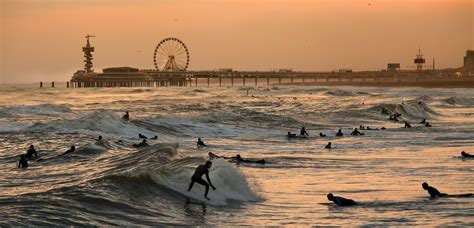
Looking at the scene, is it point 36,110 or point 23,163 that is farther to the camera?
point 36,110

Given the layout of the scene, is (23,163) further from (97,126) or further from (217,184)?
(97,126)

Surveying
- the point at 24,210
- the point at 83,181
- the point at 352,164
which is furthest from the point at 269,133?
the point at 24,210

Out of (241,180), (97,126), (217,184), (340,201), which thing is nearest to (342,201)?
(340,201)

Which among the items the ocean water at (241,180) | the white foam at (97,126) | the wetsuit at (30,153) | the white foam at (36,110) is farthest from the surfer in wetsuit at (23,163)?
the white foam at (36,110)

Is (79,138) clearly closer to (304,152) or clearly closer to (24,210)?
(304,152)

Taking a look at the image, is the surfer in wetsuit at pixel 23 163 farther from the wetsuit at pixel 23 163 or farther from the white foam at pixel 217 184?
the white foam at pixel 217 184

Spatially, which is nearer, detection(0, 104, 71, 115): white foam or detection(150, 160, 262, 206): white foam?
detection(150, 160, 262, 206): white foam

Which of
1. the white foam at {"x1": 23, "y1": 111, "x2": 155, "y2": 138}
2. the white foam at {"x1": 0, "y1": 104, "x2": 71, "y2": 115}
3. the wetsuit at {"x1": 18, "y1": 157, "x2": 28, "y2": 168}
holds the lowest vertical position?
the white foam at {"x1": 0, "y1": 104, "x2": 71, "y2": 115}

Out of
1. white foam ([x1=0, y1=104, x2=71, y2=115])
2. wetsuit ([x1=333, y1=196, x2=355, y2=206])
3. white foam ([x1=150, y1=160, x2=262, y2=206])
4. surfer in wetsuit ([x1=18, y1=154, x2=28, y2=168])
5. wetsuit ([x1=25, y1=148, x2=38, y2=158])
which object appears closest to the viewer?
wetsuit ([x1=333, y1=196, x2=355, y2=206])

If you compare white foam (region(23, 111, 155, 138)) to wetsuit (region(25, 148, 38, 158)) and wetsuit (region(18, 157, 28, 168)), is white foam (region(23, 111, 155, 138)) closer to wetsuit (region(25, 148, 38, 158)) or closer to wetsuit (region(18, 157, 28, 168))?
wetsuit (region(25, 148, 38, 158))

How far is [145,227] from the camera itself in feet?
51.2

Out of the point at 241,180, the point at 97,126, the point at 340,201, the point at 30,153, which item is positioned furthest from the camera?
the point at 97,126

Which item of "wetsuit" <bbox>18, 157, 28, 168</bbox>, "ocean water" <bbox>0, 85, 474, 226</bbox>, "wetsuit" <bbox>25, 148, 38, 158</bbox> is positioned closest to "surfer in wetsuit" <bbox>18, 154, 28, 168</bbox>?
"wetsuit" <bbox>18, 157, 28, 168</bbox>

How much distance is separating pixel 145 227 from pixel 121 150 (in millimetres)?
15686
